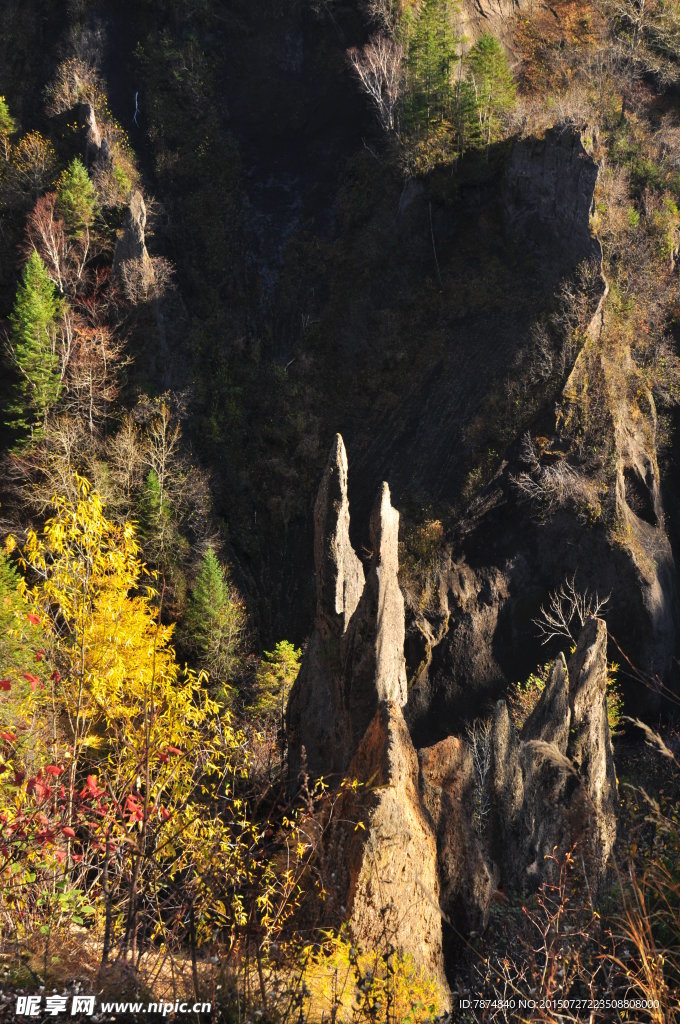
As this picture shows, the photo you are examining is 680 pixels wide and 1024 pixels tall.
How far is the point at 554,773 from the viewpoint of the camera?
1447 cm

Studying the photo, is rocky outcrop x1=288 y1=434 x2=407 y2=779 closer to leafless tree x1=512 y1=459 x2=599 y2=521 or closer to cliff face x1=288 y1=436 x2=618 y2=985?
cliff face x1=288 y1=436 x2=618 y2=985

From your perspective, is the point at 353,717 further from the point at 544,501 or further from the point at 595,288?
the point at 595,288

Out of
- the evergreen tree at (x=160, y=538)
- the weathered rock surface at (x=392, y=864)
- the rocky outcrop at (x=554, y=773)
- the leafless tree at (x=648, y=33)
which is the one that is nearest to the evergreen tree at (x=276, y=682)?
the evergreen tree at (x=160, y=538)

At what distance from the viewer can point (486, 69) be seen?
37.1 metres

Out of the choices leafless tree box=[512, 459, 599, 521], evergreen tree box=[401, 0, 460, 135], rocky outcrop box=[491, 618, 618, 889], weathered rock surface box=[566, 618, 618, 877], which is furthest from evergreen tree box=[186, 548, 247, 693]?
evergreen tree box=[401, 0, 460, 135]

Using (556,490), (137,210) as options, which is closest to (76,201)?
(137,210)

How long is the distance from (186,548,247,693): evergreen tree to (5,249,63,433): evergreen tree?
1047 cm

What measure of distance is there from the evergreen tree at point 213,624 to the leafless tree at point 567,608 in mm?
12706

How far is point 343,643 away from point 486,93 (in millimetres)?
32629

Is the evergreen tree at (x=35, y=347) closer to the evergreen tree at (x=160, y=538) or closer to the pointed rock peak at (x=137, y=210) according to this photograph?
the evergreen tree at (x=160, y=538)

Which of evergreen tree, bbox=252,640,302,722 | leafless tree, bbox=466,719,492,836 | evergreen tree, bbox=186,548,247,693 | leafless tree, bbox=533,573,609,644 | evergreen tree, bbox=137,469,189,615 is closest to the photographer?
leafless tree, bbox=466,719,492,836

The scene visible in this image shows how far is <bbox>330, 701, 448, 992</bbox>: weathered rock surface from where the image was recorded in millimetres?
8406

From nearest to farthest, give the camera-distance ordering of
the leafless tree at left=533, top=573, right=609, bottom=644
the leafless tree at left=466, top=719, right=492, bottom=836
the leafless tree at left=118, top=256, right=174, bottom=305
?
the leafless tree at left=466, top=719, right=492, bottom=836 < the leafless tree at left=533, top=573, right=609, bottom=644 < the leafless tree at left=118, top=256, right=174, bottom=305

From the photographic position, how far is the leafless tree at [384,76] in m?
40.1
